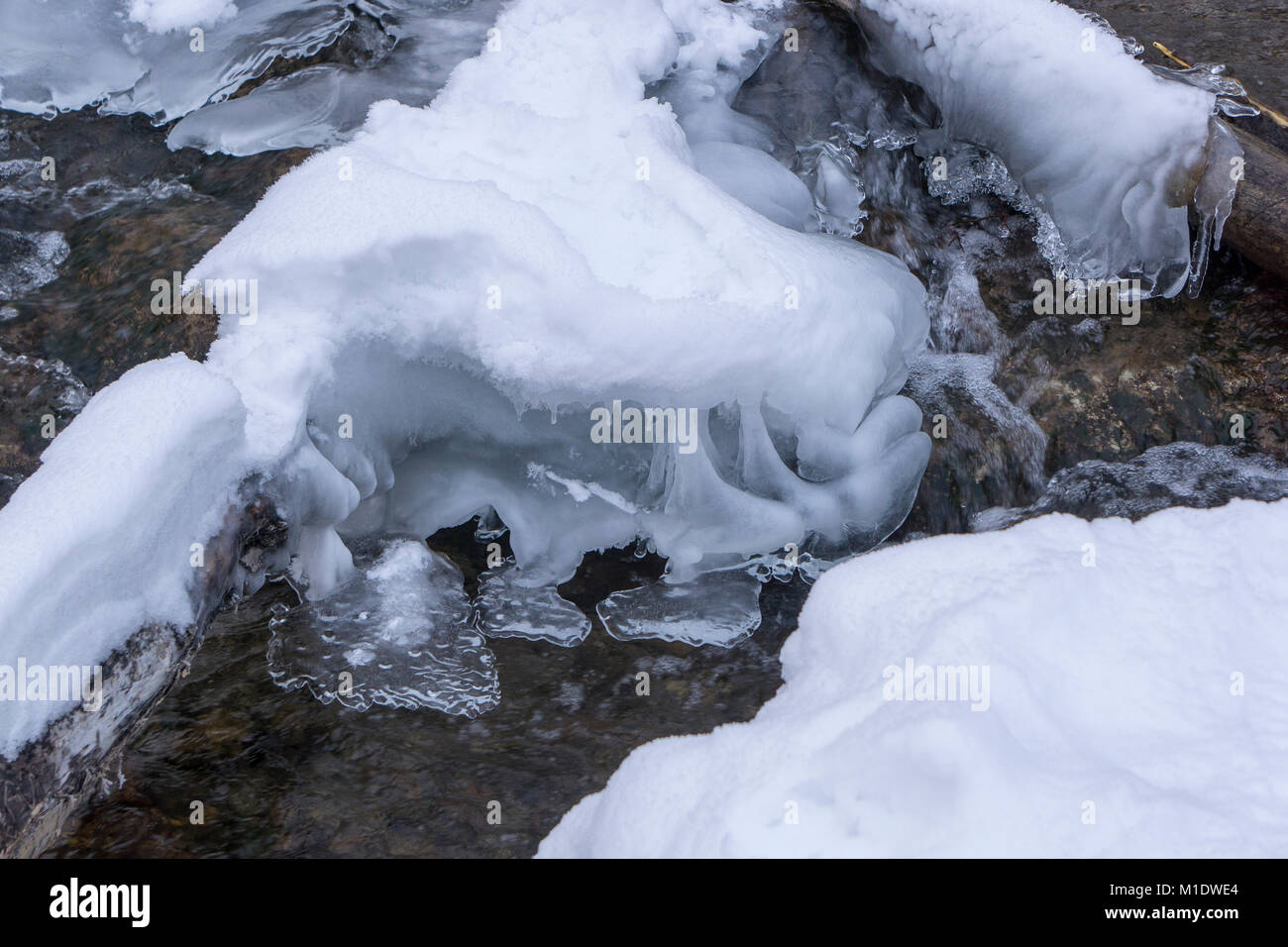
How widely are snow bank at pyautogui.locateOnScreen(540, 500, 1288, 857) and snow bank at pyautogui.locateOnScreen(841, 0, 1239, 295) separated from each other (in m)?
1.68

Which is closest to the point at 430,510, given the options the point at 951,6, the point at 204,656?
the point at 204,656

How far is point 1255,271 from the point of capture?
402 cm

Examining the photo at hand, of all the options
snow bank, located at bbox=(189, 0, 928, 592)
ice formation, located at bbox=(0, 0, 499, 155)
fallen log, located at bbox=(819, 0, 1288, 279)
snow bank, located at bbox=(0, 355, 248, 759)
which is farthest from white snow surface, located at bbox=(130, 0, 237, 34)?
fallen log, located at bbox=(819, 0, 1288, 279)

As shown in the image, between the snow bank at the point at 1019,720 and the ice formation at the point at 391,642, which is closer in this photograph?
the snow bank at the point at 1019,720

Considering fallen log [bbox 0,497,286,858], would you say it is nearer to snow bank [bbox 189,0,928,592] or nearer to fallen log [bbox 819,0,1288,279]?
snow bank [bbox 189,0,928,592]

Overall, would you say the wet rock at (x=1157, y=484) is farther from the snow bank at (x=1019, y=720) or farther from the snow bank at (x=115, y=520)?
the snow bank at (x=115, y=520)

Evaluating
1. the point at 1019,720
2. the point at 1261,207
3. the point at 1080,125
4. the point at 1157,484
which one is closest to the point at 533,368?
the point at 1019,720

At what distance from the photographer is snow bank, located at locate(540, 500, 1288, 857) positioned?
1.78 m

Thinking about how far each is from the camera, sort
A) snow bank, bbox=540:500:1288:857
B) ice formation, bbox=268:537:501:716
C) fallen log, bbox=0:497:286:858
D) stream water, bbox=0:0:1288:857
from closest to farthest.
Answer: snow bank, bbox=540:500:1288:857 < fallen log, bbox=0:497:286:858 < stream water, bbox=0:0:1288:857 < ice formation, bbox=268:537:501:716

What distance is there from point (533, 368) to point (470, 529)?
2.44 ft

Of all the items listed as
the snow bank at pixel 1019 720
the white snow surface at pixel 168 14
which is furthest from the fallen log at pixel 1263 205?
the white snow surface at pixel 168 14

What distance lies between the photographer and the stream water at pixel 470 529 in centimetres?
254

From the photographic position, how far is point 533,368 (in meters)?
2.98
